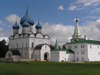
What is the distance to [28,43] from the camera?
3934cm

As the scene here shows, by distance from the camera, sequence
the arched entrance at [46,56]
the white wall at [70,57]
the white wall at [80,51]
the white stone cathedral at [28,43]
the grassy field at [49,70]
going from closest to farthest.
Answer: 1. the grassy field at [49,70]
2. the white wall at [80,51]
3. the white wall at [70,57]
4. the white stone cathedral at [28,43]
5. the arched entrance at [46,56]

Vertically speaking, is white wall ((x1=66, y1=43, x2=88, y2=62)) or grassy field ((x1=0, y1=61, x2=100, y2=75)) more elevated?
white wall ((x1=66, y1=43, x2=88, y2=62))

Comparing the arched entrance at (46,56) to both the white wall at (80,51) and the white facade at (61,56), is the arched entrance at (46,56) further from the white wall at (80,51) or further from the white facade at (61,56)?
the white wall at (80,51)

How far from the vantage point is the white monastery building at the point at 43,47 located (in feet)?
116

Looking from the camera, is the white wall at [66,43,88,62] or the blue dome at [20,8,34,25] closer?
the white wall at [66,43,88,62]

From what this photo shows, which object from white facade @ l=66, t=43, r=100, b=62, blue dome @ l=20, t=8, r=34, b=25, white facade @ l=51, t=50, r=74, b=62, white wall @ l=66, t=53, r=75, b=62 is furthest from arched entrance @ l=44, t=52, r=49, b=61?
blue dome @ l=20, t=8, r=34, b=25

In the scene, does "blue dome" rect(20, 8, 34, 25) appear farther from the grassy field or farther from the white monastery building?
the grassy field

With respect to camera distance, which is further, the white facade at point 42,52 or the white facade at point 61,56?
the white facade at point 42,52

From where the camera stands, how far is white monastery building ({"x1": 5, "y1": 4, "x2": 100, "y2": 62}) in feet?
116

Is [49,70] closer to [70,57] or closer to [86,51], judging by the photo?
[86,51]

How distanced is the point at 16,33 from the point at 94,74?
1428 inches

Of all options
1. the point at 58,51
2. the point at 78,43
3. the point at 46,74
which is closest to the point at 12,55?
the point at 58,51

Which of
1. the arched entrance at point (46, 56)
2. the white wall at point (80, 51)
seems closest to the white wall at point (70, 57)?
the white wall at point (80, 51)

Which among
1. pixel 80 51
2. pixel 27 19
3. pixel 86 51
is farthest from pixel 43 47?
pixel 86 51
